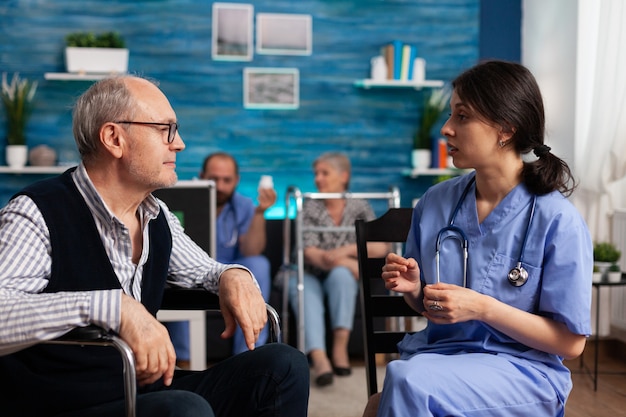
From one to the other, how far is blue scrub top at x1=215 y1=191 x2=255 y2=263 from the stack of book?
5.21 ft

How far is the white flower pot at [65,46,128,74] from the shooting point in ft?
16.9

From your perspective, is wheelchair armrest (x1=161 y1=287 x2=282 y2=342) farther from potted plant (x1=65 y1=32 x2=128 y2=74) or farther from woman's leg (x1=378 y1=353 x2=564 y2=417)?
potted plant (x1=65 y1=32 x2=128 y2=74)

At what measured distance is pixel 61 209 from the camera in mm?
1607

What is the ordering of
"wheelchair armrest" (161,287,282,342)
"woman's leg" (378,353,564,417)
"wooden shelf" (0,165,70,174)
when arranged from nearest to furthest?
1. "woman's leg" (378,353,564,417)
2. "wheelchair armrest" (161,287,282,342)
3. "wooden shelf" (0,165,70,174)

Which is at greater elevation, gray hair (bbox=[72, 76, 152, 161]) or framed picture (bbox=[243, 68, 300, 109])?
framed picture (bbox=[243, 68, 300, 109])

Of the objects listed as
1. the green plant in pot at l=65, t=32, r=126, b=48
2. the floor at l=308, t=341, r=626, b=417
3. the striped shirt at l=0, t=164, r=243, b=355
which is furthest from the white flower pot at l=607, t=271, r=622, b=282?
the green plant in pot at l=65, t=32, r=126, b=48

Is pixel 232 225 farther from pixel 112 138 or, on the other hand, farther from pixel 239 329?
pixel 112 138

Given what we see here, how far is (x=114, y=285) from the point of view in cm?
164

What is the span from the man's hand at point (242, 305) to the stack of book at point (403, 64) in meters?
3.97

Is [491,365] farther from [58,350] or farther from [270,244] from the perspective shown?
[270,244]

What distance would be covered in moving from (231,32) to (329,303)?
7.31 ft

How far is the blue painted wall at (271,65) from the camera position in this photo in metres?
5.35

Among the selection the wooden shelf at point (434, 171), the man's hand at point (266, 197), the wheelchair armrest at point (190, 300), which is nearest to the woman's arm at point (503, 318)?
the wheelchair armrest at point (190, 300)

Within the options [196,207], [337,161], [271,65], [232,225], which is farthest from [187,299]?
[271,65]
